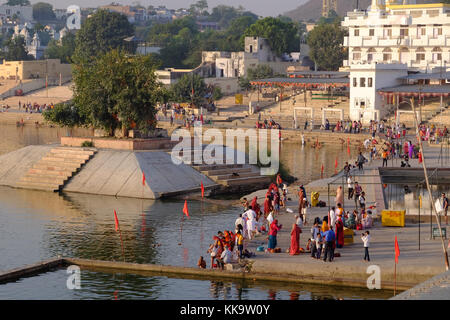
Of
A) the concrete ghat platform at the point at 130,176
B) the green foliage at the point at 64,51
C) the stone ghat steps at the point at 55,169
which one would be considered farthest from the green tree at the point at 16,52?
the stone ghat steps at the point at 55,169

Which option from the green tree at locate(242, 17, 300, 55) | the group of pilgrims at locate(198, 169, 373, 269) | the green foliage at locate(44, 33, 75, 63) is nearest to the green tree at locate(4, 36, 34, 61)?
the green foliage at locate(44, 33, 75, 63)

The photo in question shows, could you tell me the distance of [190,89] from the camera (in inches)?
4141

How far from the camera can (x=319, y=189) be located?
49.2 metres

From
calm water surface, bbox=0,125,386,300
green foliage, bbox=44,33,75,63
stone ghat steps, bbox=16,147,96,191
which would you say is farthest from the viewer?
green foliage, bbox=44,33,75,63

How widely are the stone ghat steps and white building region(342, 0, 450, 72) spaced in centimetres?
5117

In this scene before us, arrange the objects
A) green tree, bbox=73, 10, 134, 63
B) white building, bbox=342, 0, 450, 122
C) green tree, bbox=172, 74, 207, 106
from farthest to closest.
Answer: green tree, bbox=73, 10, 134, 63 < green tree, bbox=172, 74, 207, 106 < white building, bbox=342, 0, 450, 122

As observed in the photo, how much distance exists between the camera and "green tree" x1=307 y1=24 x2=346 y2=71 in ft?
432

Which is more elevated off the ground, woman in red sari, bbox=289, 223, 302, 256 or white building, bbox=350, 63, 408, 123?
white building, bbox=350, 63, 408, 123

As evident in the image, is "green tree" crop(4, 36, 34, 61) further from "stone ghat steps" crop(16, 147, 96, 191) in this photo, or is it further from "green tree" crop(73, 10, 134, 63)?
"stone ghat steps" crop(16, 147, 96, 191)

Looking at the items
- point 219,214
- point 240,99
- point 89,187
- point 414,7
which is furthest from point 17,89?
point 219,214

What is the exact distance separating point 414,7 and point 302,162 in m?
44.7

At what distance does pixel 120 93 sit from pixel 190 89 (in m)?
48.3

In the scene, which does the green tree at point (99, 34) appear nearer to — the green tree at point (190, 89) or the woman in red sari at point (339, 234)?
the green tree at point (190, 89)

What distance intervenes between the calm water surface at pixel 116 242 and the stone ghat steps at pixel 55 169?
1054 millimetres
